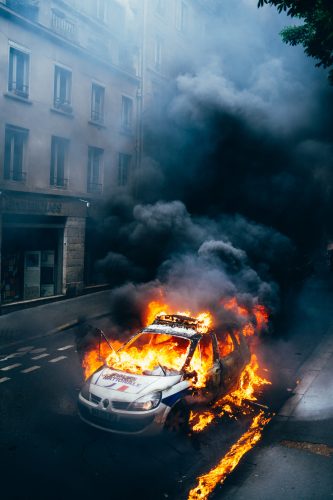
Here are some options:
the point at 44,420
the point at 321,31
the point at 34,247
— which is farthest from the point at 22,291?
the point at 321,31

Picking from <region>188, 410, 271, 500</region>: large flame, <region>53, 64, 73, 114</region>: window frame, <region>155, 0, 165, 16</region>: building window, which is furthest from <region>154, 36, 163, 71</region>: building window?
<region>188, 410, 271, 500</region>: large flame

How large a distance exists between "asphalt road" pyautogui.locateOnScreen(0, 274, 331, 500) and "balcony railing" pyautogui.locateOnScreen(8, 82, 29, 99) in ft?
33.7

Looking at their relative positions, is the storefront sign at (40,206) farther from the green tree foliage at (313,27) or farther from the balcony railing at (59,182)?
the green tree foliage at (313,27)

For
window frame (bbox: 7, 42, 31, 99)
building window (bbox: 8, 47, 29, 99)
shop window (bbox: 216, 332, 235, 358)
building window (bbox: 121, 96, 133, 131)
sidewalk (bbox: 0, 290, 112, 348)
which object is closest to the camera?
shop window (bbox: 216, 332, 235, 358)

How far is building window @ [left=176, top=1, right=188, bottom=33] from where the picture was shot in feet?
71.3

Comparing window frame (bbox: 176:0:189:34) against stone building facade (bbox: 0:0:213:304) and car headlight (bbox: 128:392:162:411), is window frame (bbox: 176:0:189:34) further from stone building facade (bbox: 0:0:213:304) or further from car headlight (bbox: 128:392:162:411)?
car headlight (bbox: 128:392:162:411)

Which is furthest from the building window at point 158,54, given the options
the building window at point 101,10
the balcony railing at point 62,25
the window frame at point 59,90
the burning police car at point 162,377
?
the burning police car at point 162,377

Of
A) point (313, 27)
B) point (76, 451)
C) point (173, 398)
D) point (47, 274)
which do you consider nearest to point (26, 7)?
point (47, 274)

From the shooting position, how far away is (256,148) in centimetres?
1553

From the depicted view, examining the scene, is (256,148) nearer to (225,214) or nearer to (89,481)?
(225,214)

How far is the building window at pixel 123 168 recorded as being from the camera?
803 inches

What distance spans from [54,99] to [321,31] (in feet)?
36.5

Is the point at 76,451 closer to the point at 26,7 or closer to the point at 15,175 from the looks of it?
the point at 15,175

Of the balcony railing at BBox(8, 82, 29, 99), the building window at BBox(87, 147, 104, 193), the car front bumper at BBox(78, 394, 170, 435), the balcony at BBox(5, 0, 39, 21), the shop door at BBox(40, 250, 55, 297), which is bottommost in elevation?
the car front bumper at BBox(78, 394, 170, 435)
